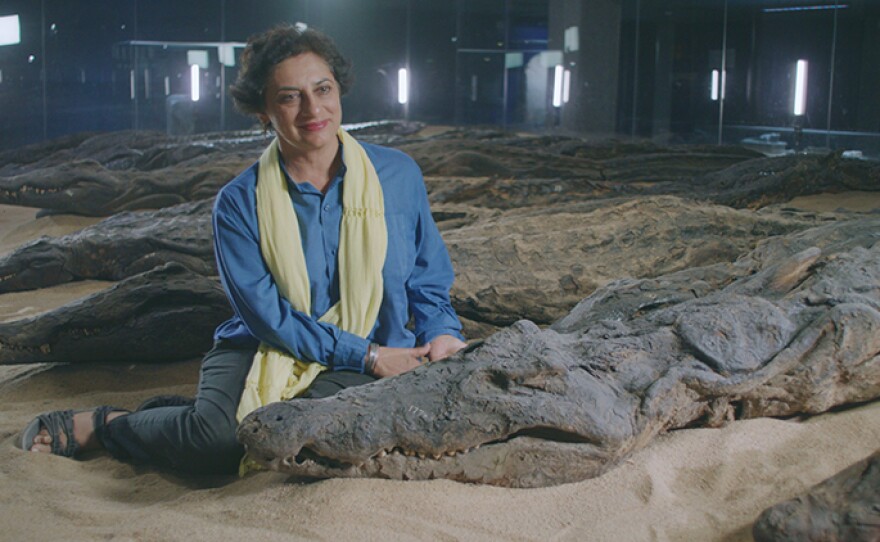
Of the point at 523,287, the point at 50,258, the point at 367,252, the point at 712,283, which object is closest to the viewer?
the point at 367,252

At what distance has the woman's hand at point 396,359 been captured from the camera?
102 inches

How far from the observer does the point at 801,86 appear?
815 cm

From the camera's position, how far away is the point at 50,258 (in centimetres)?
529

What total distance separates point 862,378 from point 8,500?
232 cm

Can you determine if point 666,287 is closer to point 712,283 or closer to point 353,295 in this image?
point 712,283

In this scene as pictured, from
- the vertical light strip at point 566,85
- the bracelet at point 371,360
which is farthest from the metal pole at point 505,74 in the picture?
the bracelet at point 371,360

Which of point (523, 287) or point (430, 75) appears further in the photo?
point (430, 75)

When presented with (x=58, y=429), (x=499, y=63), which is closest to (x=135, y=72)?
(x=499, y=63)

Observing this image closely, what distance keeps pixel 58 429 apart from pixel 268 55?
52.6 inches

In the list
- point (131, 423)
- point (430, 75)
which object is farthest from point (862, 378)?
point (430, 75)

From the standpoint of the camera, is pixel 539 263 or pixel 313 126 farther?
pixel 539 263

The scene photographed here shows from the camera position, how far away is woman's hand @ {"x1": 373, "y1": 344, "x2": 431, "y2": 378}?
2590mm

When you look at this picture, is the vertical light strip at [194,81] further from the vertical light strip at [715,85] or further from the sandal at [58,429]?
the sandal at [58,429]

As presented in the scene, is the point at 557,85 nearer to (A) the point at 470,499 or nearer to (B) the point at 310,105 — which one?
(B) the point at 310,105
